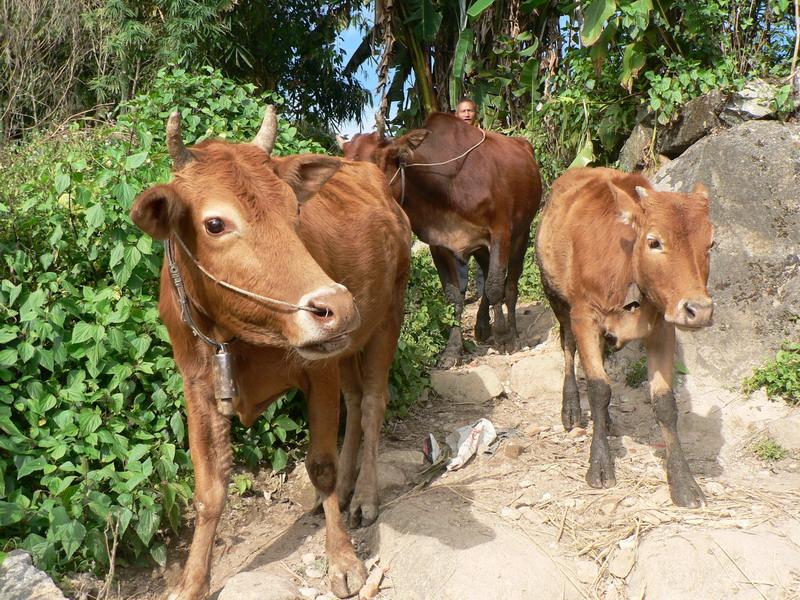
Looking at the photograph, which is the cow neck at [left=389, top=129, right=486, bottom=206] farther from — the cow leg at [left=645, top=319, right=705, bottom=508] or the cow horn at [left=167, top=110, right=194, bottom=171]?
the cow horn at [left=167, top=110, right=194, bottom=171]

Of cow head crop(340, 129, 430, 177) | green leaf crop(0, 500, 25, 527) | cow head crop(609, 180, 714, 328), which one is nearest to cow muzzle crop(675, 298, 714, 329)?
cow head crop(609, 180, 714, 328)

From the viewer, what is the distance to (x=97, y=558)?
3.84 m

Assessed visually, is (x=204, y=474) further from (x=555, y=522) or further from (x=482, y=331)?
(x=482, y=331)

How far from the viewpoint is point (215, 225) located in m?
3.11

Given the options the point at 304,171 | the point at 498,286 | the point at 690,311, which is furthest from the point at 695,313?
the point at 498,286

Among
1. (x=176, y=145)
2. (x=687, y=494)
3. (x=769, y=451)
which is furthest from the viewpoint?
(x=769, y=451)

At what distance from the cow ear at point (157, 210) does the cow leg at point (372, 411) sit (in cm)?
203

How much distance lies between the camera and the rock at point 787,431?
5234 millimetres

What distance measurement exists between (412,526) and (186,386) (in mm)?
1503

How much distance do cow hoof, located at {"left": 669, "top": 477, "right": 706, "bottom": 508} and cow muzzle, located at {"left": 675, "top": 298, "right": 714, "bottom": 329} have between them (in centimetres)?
95

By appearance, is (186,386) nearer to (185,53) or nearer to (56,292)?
(56,292)

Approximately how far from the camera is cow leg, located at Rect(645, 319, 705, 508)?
4.43m

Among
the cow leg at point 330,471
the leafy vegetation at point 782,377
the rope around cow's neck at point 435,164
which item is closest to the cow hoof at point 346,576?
the cow leg at point 330,471

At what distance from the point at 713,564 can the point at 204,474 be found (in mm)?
2469
